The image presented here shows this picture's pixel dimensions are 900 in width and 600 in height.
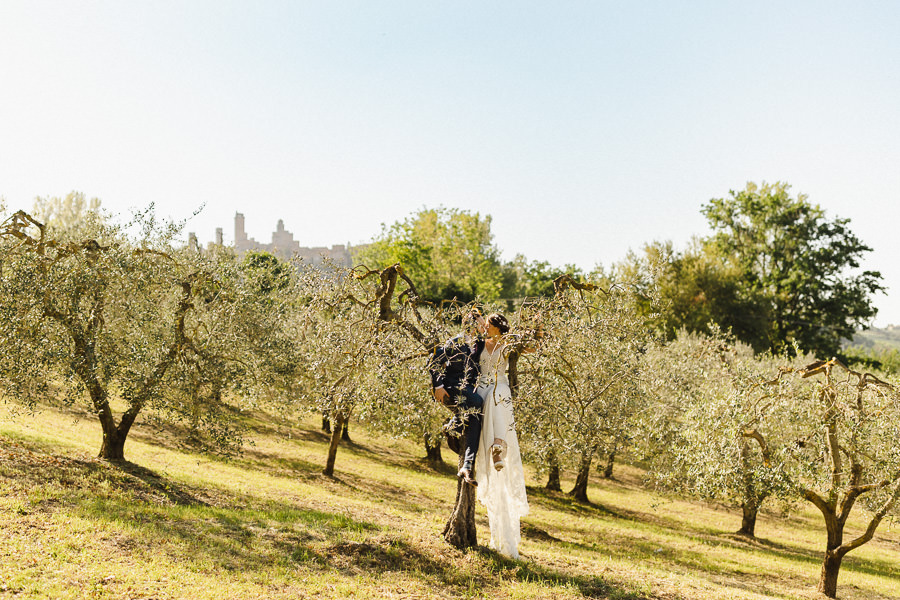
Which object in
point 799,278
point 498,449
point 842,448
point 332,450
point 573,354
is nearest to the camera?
point 498,449

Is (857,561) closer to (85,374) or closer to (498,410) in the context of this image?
(498,410)

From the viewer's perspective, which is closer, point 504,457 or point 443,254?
point 504,457

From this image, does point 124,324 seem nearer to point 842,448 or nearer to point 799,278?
point 842,448

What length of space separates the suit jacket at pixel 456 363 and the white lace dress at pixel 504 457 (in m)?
0.13

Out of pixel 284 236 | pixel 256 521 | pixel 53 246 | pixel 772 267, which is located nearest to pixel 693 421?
pixel 256 521

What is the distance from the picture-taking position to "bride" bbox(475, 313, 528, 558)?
877cm

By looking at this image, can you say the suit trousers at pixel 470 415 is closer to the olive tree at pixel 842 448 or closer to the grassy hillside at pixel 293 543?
the grassy hillside at pixel 293 543

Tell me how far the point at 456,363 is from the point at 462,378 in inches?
8.9

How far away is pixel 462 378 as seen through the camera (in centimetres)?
883

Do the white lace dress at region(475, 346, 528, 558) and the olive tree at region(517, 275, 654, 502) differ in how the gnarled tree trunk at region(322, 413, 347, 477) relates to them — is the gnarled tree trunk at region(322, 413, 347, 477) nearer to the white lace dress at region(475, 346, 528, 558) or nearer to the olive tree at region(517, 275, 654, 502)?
the olive tree at region(517, 275, 654, 502)

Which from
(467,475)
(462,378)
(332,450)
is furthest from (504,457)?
(332,450)

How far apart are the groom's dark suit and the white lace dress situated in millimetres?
128

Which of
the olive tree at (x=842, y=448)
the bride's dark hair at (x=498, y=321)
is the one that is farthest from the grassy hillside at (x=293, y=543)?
the bride's dark hair at (x=498, y=321)

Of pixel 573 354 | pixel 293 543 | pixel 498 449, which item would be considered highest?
pixel 573 354
